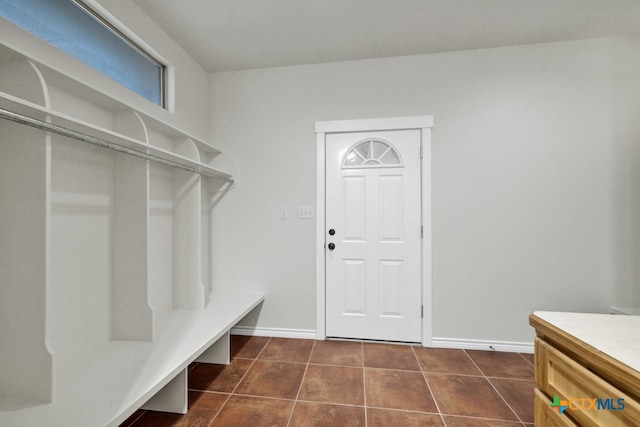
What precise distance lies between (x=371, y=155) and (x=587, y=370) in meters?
2.06

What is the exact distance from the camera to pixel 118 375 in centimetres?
130

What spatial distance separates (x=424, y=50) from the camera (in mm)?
2406

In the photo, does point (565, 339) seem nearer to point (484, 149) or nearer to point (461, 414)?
point (461, 414)

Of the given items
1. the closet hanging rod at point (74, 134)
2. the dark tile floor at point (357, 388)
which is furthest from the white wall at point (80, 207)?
the dark tile floor at point (357, 388)

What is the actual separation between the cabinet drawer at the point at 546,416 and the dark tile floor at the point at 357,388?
819 mm

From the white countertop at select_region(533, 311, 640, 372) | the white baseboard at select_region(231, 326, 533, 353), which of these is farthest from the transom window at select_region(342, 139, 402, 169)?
the white countertop at select_region(533, 311, 640, 372)

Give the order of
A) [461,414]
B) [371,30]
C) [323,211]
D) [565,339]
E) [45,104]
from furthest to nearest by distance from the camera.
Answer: [323,211], [371,30], [461,414], [45,104], [565,339]

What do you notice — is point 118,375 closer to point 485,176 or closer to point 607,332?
point 607,332

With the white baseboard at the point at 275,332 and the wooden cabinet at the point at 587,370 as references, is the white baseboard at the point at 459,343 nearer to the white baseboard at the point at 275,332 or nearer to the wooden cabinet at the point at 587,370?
the white baseboard at the point at 275,332

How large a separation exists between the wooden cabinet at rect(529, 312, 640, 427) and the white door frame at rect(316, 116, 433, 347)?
1.53 metres

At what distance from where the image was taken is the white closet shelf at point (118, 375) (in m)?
1.02

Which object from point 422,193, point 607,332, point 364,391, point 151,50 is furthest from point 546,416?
point 151,50

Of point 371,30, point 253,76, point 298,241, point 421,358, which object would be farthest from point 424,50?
point 421,358

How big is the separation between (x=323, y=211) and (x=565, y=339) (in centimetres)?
195
